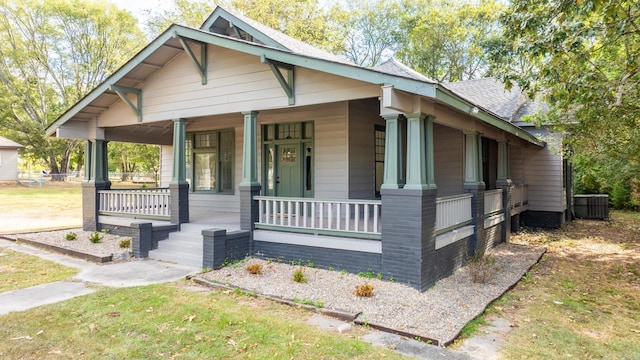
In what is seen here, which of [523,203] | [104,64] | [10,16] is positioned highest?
[10,16]

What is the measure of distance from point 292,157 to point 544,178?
9.52 meters

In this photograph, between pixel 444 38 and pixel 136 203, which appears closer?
pixel 136 203

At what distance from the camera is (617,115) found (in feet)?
29.6

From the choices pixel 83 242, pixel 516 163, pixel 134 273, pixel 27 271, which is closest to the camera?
pixel 134 273

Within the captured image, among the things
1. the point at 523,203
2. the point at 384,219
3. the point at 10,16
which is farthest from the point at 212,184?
the point at 10,16

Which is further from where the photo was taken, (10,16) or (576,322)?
(10,16)

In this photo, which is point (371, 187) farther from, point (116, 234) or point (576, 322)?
point (116, 234)

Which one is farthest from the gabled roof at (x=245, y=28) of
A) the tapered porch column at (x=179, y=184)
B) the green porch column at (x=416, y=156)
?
the green porch column at (x=416, y=156)

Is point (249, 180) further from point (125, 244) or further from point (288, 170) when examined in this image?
point (125, 244)

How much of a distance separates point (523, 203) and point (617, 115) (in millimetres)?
5345

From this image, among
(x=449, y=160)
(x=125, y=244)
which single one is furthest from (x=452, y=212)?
(x=125, y=244)

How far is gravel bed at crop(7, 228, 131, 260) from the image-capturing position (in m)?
8.58

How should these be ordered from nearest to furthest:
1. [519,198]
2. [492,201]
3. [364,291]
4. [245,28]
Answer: [364,291] < [245,28] < [492,201] < [519,198]

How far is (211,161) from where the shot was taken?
39.3 ft
